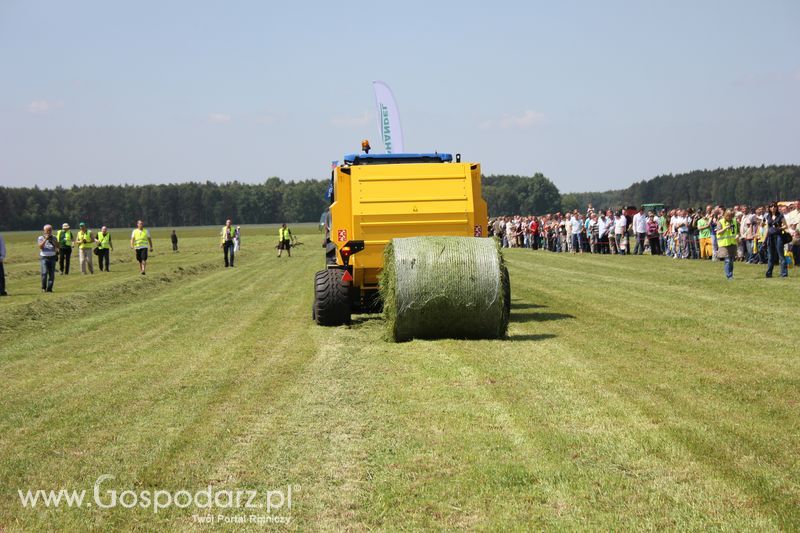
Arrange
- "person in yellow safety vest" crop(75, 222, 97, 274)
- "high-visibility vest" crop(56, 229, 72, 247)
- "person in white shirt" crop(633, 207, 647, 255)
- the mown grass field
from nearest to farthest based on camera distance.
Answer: the mown grass field, "person in yellow safety vest" crop(75, 222, 97, 274), "high-visibility vest" crop(56, 229, 72, 247), "person in white shirt" crop(633, 207, 647, 255)

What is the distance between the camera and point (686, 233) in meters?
33.1

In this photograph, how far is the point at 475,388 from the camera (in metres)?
8.85

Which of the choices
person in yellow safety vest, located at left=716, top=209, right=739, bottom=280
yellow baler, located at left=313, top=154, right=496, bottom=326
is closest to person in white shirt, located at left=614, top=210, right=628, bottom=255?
person in yellow safety vest, located at left=716, top=209, right=739, bottom=280

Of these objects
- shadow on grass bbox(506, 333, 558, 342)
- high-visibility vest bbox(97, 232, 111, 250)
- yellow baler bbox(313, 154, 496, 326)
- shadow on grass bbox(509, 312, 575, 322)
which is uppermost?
yellow baler bbox(313, 154, 496, 326)

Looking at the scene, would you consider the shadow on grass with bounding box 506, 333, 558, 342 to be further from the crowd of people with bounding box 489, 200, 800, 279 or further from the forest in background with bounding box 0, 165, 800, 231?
the forest in background with bounding box 0, 165, 800, 231

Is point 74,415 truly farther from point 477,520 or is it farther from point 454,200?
point 454,200

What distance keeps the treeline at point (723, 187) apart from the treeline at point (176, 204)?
58.8m

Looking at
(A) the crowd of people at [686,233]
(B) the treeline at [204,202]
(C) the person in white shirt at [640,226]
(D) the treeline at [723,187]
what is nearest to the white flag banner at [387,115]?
(A) the crowd of people at [686,233]

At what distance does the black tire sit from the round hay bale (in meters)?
2.45

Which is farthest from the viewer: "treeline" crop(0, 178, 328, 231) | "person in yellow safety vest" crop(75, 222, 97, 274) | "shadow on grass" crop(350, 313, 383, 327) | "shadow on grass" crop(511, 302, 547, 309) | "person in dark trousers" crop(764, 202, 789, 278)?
"treeline" crop(0, 178, 328, 231)

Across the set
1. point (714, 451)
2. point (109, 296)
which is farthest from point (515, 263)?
point (714, 451)

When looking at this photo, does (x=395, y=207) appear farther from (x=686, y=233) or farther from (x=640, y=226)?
(x=640, y=226)

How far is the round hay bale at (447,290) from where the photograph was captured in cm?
1183

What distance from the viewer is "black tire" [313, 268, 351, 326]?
14663 mm
